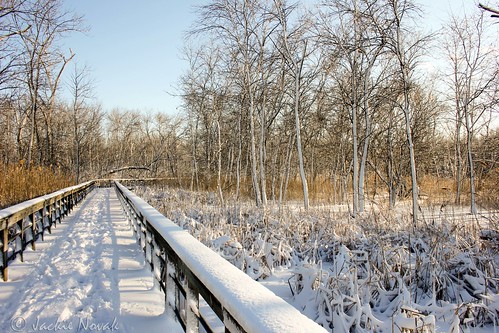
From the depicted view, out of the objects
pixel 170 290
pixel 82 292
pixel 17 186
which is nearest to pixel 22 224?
pixel 82 292

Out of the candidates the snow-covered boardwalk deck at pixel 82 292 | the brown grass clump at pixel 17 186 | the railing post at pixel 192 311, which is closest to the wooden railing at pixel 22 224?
the snow-covered boardwalk deck at pixel 82 292

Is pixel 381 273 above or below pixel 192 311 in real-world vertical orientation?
below

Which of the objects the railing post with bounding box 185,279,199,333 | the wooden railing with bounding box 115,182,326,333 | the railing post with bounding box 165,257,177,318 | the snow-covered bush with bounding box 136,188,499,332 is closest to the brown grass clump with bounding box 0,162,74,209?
the snow-covered bush with bounding box 136,188,499,332

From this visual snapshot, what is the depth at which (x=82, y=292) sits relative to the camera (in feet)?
12.9

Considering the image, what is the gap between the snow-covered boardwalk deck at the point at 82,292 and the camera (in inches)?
124

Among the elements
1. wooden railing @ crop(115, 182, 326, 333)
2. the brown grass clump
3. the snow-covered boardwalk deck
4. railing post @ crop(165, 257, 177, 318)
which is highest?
the brown grass clump

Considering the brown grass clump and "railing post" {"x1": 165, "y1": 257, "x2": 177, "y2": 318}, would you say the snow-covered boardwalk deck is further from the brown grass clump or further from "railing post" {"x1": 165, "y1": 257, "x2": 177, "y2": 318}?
the brown grass clump

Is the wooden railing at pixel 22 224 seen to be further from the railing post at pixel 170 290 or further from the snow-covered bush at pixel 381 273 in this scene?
the snow-covered bush at pixel 381 273

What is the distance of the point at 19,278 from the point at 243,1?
12.9 m

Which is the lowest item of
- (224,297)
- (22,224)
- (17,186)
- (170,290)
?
(170,290)

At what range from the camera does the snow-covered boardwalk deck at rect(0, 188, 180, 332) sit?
316 centimetres

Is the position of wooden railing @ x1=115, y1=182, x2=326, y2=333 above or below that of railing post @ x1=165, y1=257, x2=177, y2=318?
above

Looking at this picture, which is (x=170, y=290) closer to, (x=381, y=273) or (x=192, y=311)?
(x=192, y=311)

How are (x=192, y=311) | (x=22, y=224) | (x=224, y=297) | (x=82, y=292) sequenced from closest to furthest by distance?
(x=224, y=297), (x=192, y=311), (x=82, y=292), (x=22, y=224)
